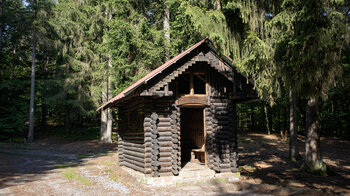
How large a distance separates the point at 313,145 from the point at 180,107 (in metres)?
6.40

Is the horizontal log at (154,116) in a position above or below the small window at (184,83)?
below

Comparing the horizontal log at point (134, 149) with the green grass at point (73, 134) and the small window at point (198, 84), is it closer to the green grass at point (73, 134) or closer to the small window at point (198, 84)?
the small window at point (198, 84)

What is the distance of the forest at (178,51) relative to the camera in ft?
22.8

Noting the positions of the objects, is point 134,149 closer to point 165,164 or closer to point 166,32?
point 165,164

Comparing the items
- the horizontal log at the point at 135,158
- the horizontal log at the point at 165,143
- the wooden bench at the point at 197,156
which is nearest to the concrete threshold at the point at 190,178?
the horizontal log at the point at 135,158

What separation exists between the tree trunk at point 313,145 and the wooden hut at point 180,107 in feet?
11.0

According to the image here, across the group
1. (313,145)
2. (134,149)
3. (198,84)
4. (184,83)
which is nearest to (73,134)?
(134,149)

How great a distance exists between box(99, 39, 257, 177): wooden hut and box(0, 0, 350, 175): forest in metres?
1.14

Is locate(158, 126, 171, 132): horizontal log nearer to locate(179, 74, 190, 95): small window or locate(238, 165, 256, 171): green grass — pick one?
locate(179, 74, 190, 95): small window

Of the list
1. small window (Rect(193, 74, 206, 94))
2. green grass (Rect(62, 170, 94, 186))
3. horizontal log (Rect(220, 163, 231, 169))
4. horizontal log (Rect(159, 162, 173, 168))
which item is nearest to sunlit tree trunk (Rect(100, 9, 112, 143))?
green grass (Rect(62, 170, 94, 186))

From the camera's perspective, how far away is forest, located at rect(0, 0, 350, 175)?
6.94m

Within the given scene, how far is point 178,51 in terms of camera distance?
706 inches

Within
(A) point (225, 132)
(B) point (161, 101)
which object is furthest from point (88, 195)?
(A) point (225, 132)

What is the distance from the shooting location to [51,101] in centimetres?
2375
